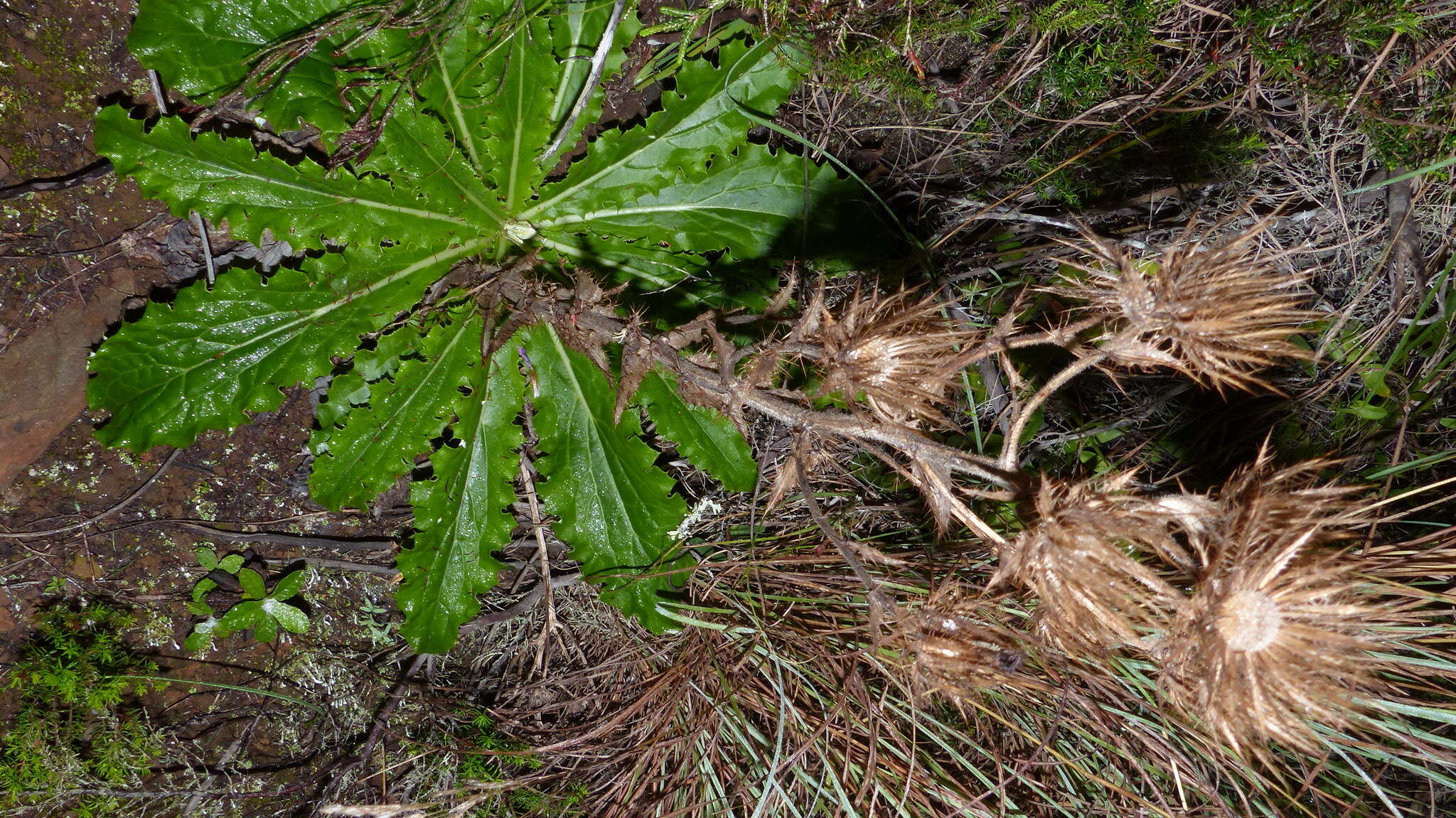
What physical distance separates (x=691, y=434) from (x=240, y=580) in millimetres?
1950

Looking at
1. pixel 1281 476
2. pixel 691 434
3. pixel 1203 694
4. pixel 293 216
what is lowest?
pixel 1203 694

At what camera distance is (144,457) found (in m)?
3.04

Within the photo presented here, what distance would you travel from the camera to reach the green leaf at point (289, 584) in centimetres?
317

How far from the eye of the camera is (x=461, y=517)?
277 centimetres

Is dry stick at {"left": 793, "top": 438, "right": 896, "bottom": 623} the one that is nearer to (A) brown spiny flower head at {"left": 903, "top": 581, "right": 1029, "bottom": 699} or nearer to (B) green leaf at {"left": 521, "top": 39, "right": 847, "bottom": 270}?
(A) brown spiny flower head at {"left": 903, "top": 581, "right": 1029, "bottom": 699}

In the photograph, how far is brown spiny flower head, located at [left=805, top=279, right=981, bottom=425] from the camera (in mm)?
1734

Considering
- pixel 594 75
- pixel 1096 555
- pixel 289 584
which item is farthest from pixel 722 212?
pixel 289 584

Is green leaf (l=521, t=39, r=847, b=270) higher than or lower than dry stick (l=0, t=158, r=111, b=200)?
lower

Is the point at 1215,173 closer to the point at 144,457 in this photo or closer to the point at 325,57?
the point at 325,57

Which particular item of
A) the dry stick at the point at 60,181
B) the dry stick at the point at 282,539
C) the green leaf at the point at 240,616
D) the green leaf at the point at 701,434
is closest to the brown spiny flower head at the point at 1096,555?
the green leaf at the point at 701,434

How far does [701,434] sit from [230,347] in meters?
1.56

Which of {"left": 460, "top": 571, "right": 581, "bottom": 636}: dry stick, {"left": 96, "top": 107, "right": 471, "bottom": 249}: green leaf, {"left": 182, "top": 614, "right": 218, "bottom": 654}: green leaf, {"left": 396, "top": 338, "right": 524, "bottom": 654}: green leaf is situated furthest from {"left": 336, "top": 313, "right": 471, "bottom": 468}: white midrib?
{"left": 182, "top": 614, "right": 218, "bottom": 654}: green leaf

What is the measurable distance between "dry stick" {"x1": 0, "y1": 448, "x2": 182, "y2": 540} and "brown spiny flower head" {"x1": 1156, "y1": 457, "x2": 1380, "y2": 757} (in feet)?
11.1

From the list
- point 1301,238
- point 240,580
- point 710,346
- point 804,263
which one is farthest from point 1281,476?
point 240,580
